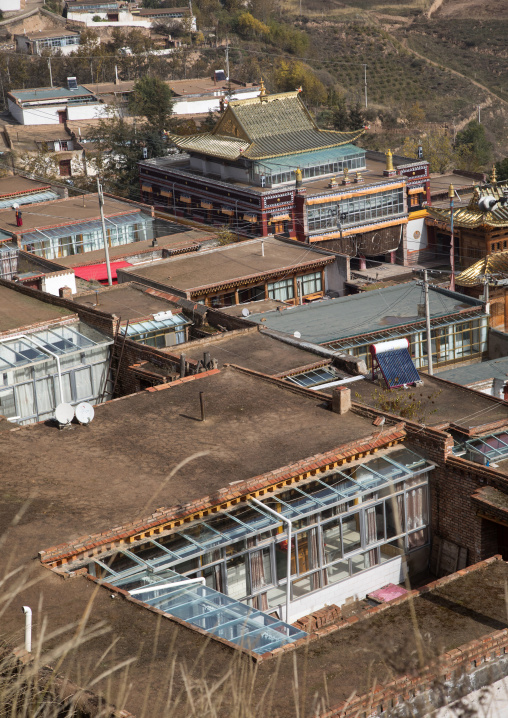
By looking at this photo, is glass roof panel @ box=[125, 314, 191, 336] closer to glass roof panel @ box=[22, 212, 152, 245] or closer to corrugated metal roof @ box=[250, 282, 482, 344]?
corrugated metal roof @ box=[250, 282, 482, 344]

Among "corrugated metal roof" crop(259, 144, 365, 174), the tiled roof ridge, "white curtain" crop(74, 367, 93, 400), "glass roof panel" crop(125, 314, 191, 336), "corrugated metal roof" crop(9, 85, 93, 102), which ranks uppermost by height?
"corrugated metal roof" crop(9, 85, 93, 102)

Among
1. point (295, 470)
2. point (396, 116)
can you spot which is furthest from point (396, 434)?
point (396, 116)

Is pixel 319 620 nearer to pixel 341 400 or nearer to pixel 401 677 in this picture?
pixel 401 677

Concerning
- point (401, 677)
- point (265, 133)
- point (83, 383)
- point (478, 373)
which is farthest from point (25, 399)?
point (265, 133)

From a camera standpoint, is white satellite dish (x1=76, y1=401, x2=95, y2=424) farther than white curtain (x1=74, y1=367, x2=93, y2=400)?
No

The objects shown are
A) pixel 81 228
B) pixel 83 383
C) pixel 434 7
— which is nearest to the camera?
pixel 83 383

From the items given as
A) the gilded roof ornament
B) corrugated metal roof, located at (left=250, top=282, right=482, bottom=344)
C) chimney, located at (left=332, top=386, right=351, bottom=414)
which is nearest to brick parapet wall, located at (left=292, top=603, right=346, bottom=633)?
chimney, located at (left=332, top=386, right=351, bottom=414)

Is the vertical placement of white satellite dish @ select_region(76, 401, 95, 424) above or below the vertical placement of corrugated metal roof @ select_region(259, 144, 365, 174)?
above

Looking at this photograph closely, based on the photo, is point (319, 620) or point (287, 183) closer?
point (319, 620)
